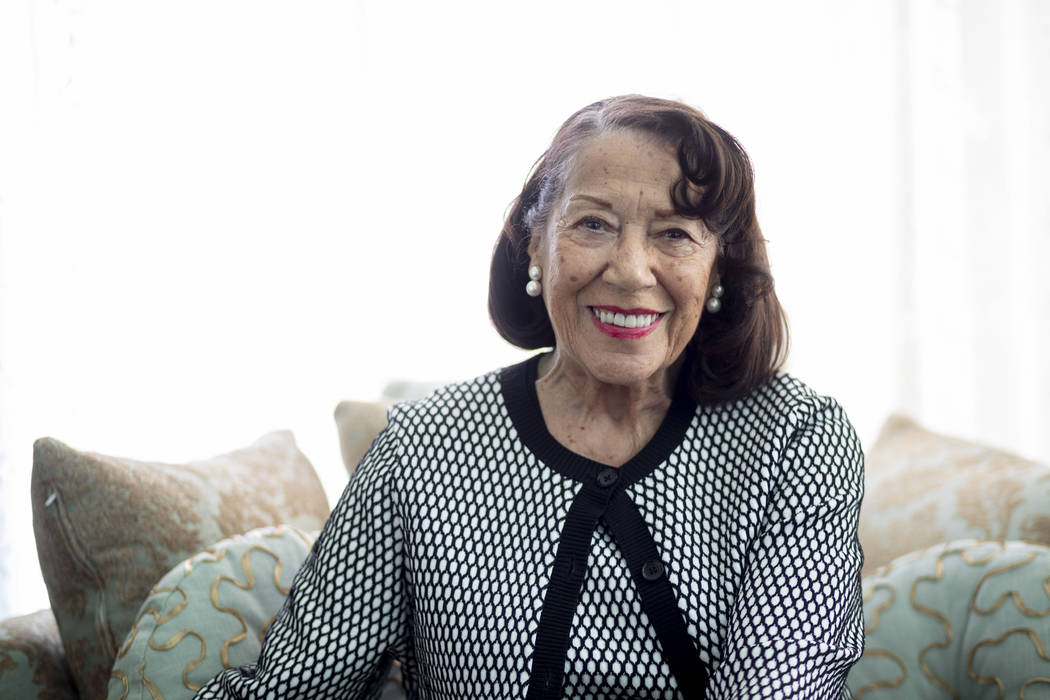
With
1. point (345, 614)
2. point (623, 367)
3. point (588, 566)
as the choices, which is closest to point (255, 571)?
point (345, 614)

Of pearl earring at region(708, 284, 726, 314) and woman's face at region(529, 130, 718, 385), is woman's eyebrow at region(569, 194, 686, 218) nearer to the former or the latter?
woman's face at region(529, 130, 718, 385)

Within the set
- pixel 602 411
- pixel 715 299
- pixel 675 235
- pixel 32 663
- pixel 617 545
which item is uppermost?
pixel 675 235

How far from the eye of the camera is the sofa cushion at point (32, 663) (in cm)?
145

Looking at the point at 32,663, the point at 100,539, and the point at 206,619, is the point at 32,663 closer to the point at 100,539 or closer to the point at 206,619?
the point at 100,539

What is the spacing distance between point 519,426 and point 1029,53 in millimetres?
2236

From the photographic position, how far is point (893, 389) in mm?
2812

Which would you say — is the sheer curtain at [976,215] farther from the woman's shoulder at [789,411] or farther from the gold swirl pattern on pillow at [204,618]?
the gold swirl pattern on pillow at [204,618]

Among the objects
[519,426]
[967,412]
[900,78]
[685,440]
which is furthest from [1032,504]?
[900,78]

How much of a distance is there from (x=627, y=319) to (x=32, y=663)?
1123 millimetres

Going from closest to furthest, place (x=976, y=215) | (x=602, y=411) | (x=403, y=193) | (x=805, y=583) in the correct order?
(x=805, y=583)
(x=602, y=411)
(x=403, y=193)
(x=976, y=215)

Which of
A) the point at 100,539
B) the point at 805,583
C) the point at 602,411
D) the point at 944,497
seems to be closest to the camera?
the point at 805,583

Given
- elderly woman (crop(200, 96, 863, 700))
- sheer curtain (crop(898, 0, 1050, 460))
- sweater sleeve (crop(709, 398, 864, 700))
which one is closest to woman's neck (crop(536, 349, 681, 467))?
elderly woman (crop(200, 96, 863, 700))

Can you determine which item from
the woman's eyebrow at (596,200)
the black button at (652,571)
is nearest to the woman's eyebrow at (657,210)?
the woman's eyebrow at (596,200)

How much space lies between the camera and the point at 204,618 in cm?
135
